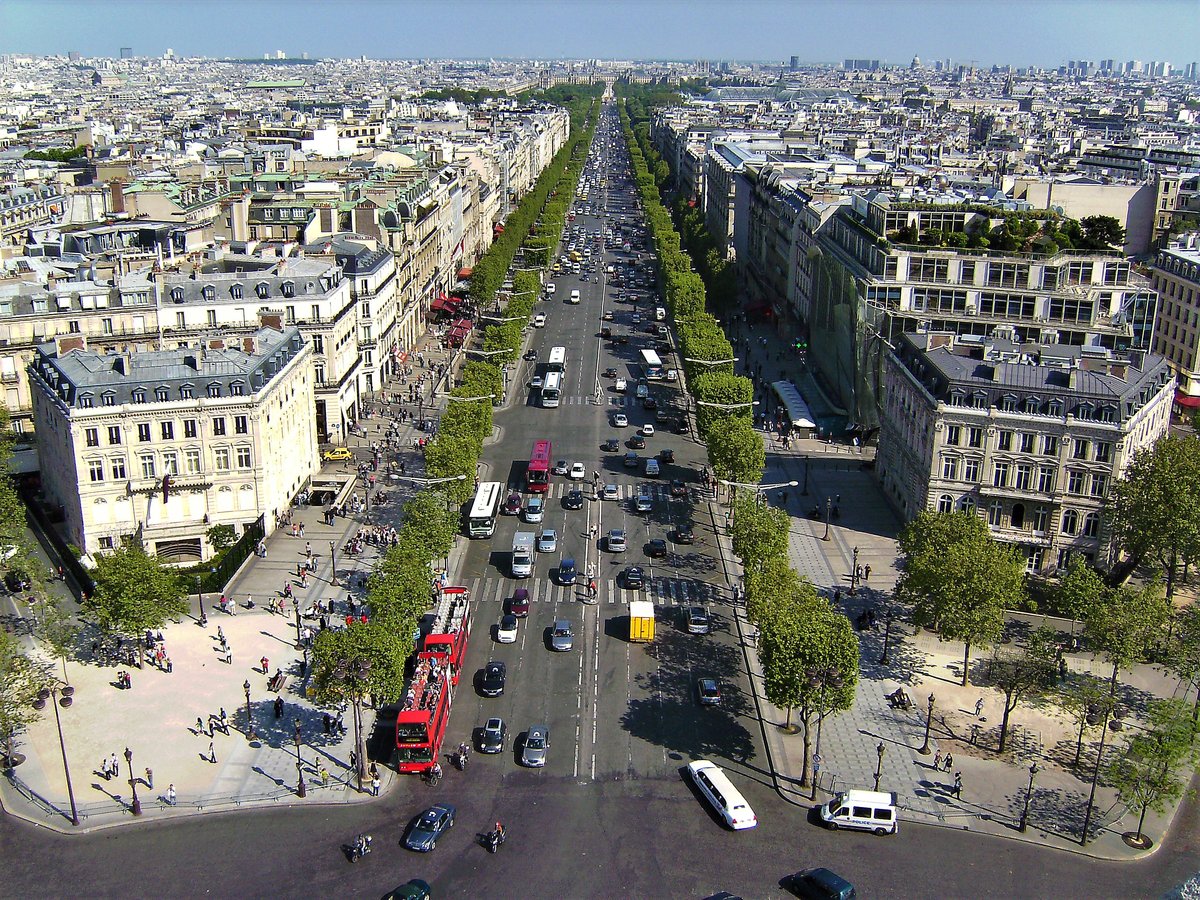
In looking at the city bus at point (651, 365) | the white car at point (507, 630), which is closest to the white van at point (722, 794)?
the white car at point (507, 630)

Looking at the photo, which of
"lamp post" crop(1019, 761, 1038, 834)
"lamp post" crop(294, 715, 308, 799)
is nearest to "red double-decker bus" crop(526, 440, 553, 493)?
"lamp post" crop(294, 715, 308, 799)

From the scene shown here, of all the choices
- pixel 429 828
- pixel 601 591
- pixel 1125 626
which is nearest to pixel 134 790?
pixel 429 828

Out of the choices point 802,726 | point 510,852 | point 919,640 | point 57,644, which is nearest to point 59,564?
point 57,644

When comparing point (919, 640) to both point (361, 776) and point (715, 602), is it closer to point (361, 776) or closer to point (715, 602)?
point (715, 602)

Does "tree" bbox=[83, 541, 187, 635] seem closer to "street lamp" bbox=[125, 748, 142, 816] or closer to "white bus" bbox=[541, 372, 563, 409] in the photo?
"street lamp" bbox=[125, 748, 142, 816]

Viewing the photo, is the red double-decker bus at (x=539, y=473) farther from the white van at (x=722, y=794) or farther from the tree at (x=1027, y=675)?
the tree at (x=1027, y=675)

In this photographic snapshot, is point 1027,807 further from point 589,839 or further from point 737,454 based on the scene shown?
point 737,454
